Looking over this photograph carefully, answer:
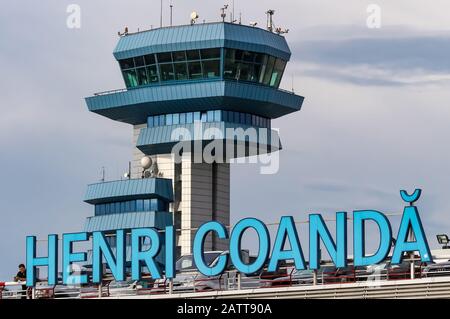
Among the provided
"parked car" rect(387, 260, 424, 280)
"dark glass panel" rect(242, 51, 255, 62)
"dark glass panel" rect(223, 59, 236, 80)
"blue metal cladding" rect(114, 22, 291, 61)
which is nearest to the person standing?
"parked car" rect(387, 260, 424, 280)

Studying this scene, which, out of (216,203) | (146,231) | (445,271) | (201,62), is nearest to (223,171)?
(216,203)

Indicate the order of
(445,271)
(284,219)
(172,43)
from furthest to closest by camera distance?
(172,43), (284,219), (445,271)

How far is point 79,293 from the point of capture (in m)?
85.5

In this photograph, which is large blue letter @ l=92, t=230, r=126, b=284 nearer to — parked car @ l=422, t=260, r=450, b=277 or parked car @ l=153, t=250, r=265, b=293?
parked car @ l=153, t=250, r=265, b=293

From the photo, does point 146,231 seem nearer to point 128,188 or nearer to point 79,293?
point 79,293

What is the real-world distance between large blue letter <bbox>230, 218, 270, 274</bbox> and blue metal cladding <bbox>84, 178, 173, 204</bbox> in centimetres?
5257

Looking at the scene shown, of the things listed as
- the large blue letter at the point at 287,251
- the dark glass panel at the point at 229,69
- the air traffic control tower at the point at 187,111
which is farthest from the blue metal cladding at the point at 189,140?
the large blue letter at the point at 287,251

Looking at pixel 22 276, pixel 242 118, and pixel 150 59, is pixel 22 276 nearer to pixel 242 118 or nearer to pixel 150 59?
pixel 150 59

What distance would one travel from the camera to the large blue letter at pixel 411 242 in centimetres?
7462

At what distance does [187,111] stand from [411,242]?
61534mm

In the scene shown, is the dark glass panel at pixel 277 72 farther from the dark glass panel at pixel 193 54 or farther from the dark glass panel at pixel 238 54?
the dark glass panel at pixel 193 54

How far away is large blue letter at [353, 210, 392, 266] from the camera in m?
75.9

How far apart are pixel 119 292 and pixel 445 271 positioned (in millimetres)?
19844

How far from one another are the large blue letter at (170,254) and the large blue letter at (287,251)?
625 centimetres
